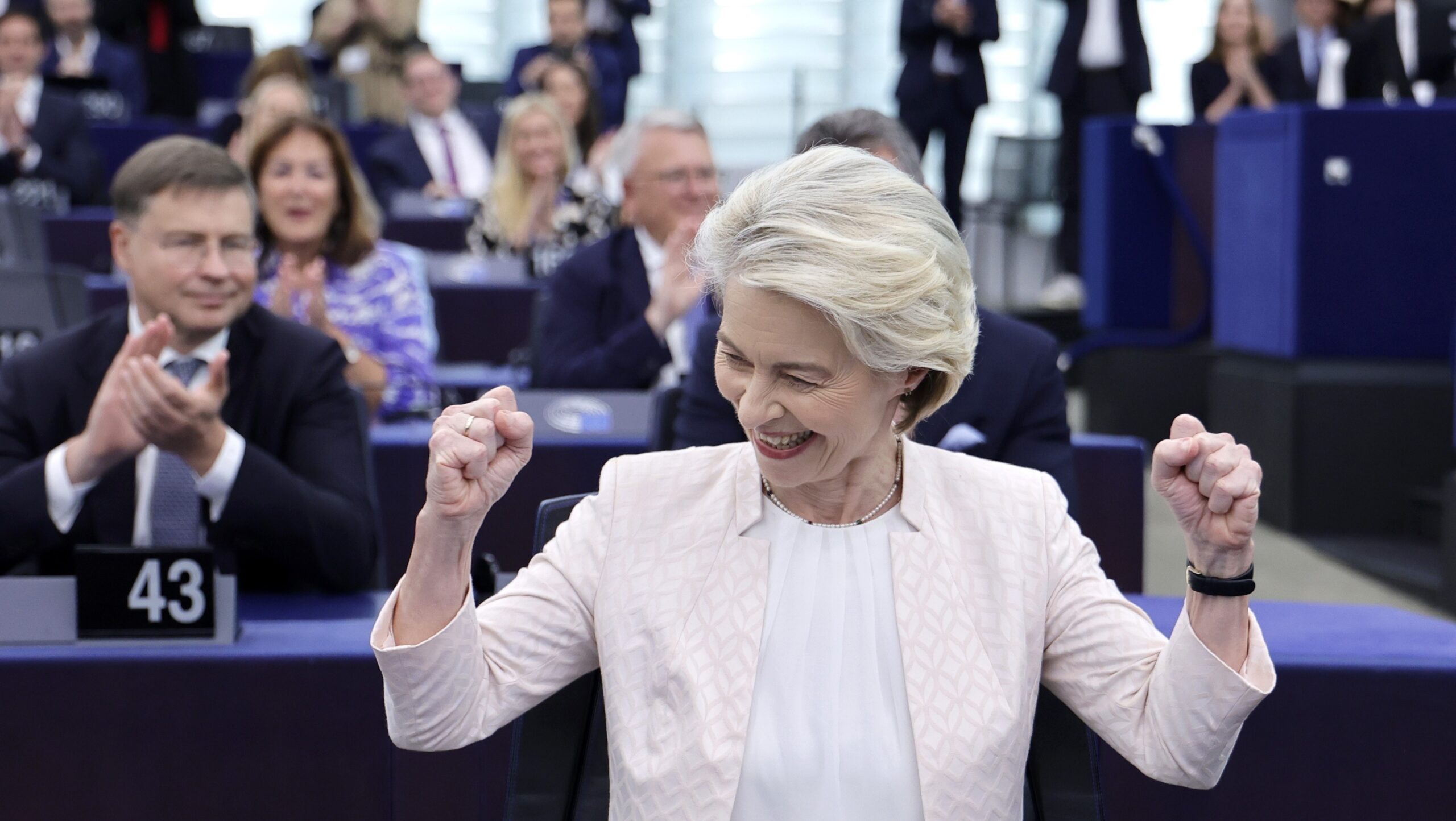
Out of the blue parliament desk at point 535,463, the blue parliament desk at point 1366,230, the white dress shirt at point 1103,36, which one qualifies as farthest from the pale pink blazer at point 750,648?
the white dress shirt at point 1103,36

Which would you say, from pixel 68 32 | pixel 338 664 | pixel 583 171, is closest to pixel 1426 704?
pixel 338 664

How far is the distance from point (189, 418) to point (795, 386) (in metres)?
1.02

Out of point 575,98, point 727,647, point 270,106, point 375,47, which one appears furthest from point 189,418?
point 375,47

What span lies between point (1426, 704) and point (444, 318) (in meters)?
3.87

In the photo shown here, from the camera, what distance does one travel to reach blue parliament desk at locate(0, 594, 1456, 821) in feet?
5.92

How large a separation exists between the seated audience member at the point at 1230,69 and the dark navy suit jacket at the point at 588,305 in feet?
15.0

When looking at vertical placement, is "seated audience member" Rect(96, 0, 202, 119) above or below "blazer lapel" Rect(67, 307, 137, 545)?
above

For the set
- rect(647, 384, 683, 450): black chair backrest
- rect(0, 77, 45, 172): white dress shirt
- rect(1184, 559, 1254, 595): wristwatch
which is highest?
rect(0, 77, 45, 172): white dress shirt

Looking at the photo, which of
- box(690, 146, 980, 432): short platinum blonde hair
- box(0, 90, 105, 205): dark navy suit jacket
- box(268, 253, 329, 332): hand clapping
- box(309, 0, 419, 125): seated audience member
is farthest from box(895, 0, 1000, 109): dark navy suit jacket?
box(690, 146, 980, 432): short platinum blonde hair

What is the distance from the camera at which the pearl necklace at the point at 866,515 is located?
62.6 inches

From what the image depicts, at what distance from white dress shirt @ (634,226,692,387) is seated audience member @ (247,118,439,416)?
53 cm

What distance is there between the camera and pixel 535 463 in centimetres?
304

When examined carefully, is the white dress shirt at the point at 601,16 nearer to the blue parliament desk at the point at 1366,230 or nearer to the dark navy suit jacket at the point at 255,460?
the blue parliament desk at the point at 1366,230

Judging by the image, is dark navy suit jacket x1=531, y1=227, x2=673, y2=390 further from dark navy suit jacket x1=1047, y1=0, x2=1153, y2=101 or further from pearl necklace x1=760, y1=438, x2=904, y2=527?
dark navy suit jacket x1=1047, y1=0, x2=1153, y2=101
